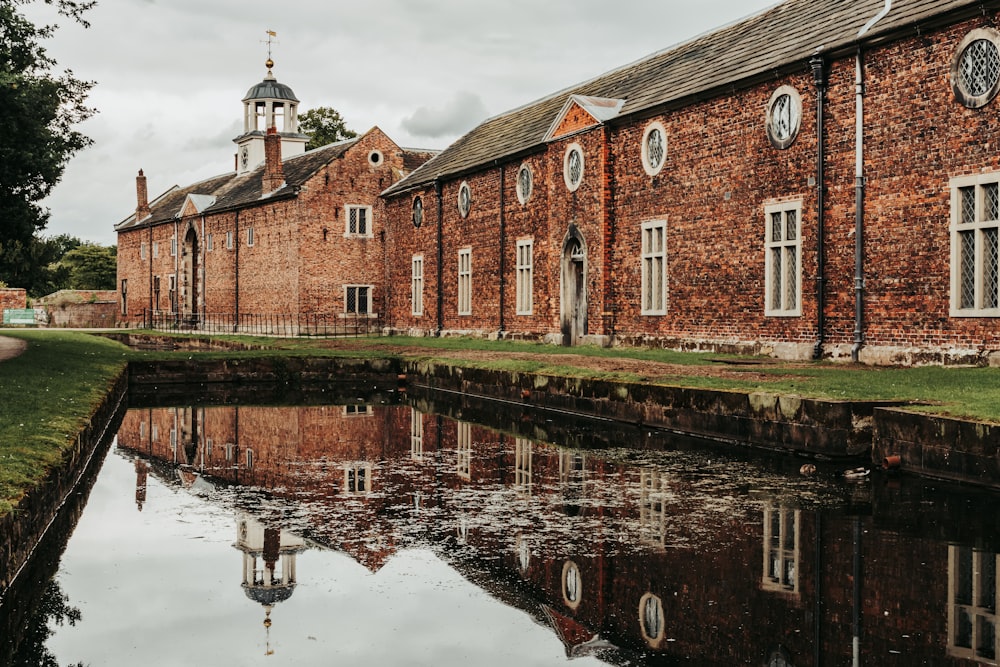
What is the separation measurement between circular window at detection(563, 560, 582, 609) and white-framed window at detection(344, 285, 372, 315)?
127ft

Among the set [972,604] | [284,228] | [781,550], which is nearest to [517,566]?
[781,550]

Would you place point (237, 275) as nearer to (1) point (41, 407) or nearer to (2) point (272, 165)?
(2) point (272, 165)

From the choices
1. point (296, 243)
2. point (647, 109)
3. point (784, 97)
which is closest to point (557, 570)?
point (784, 97)

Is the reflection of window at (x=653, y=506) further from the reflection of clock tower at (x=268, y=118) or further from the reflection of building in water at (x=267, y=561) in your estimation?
the reflection of clock tower at (x=268, y=118)

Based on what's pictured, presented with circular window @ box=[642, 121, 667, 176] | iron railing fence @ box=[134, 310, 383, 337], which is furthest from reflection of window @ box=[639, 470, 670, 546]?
iron railing fence @ box=[134, 310, 383, 337]

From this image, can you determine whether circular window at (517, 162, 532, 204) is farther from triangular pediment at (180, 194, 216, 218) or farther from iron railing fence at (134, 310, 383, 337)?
triangular pediment at (180, 194, 216, 218)

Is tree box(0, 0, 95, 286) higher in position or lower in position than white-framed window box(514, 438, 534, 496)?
higher

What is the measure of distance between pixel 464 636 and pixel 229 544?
2661mm

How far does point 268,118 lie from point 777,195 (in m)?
39.3

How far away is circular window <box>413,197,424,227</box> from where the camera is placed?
129 feet

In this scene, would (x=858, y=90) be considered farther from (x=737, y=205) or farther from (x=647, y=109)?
(x=647, y=109)

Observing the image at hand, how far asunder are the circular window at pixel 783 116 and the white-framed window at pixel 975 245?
4232 millimetres

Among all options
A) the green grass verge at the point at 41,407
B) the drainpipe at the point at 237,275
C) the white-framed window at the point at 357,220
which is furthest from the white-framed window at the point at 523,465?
the drainpipe at the point at 237,275

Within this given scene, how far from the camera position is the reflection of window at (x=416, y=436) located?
37.7ft
